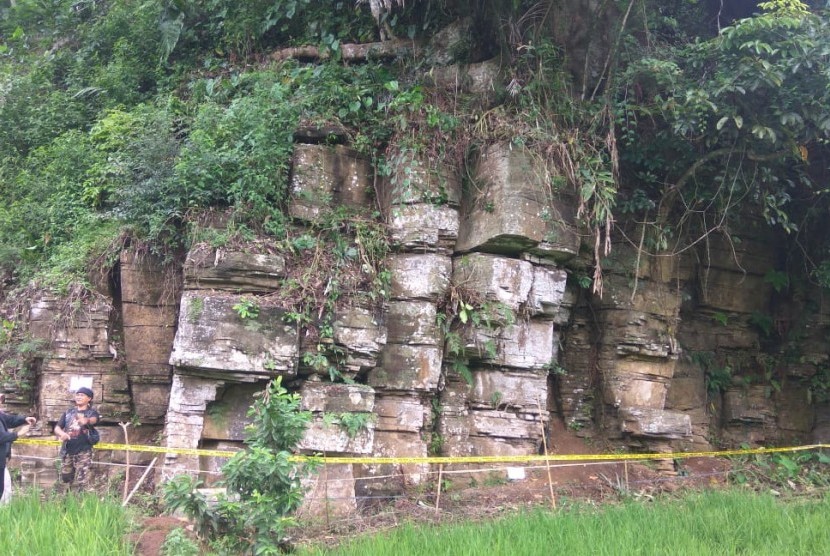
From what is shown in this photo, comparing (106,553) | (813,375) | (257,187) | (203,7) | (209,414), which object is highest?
(203,7)

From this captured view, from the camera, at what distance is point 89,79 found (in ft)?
32.6

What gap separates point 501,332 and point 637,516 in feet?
7.65

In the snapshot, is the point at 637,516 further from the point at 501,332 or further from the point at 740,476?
the point at 740,476

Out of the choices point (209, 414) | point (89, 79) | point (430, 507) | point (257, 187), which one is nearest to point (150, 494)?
point (209, 414)

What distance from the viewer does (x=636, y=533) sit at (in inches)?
215

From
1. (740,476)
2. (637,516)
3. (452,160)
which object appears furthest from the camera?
(740,476)

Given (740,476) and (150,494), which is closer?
(150,494)

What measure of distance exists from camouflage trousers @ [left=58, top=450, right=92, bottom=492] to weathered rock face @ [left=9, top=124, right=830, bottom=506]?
2.17 feet

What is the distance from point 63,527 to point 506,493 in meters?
4.09

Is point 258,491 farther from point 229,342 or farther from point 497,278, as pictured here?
point 497,278

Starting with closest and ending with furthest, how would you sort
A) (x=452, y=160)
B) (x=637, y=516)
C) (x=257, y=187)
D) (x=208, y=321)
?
(x=637, y=516), (x=208, y=321), (x=257, y=187), (x=452, y=160)

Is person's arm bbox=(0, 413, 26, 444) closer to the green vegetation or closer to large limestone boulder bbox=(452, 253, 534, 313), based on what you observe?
the green vegetation

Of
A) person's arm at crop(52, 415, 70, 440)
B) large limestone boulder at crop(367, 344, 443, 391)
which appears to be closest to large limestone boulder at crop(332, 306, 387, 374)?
large limestone boulder at crop(367, 344, 443, 391)

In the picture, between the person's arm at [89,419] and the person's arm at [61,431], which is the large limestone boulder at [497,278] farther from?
the person's arm at [61,431]
